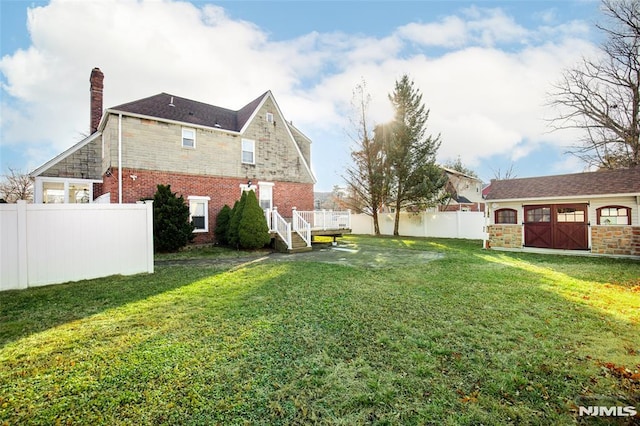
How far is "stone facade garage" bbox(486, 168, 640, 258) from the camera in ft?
35.3

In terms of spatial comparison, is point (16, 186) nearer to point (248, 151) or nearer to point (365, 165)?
point (248, 151)

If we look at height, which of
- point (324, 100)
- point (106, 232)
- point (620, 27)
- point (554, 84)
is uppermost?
point (620, 27)

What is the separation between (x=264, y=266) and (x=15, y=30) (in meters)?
12.6

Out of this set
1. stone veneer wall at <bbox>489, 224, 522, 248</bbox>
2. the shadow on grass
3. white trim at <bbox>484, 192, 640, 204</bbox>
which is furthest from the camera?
stone veneer wall at <bbox>489, 224, 522, 248</bbox>

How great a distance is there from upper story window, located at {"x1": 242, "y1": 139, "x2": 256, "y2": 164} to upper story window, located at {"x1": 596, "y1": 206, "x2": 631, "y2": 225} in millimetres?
16216

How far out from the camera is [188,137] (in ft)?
43.7

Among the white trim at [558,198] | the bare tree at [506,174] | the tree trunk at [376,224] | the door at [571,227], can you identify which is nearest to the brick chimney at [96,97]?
the tree trunk at [376,224]

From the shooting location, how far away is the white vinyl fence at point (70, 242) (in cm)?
569

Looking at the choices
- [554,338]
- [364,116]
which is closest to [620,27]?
[364,116]

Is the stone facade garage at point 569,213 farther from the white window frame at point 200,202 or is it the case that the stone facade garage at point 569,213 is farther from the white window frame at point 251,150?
the white window frame at point 200,202

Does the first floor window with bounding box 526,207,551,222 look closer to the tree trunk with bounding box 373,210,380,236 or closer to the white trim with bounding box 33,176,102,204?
the tree trunk with bounding box 373,210,380,236

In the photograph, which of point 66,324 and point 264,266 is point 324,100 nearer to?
point 264,266

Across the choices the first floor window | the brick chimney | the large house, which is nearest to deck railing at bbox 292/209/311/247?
the large house

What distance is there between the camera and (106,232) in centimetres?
684
